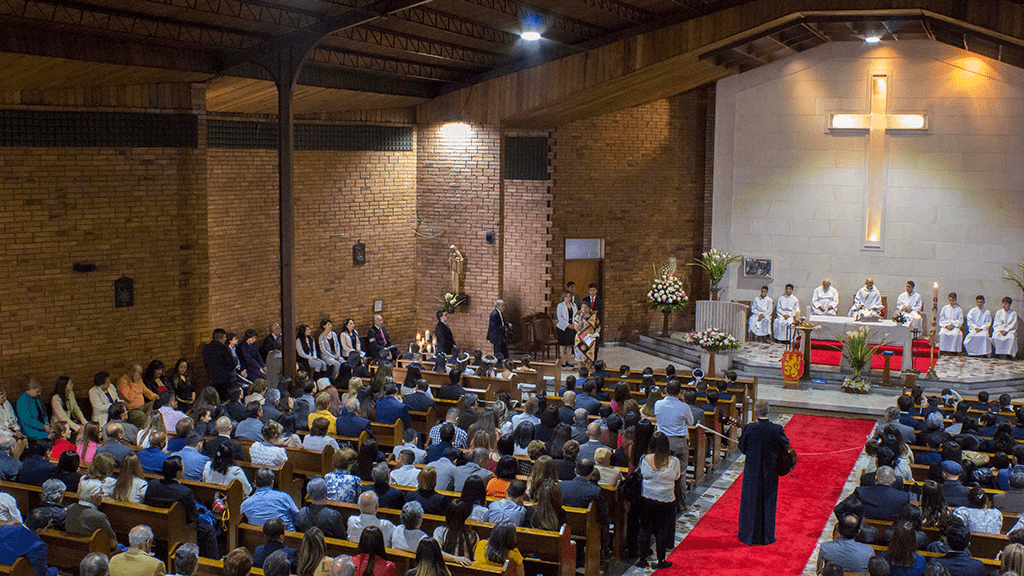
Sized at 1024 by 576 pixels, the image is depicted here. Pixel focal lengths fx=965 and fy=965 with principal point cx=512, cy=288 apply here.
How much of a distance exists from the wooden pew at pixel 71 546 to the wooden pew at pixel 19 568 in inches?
20.5

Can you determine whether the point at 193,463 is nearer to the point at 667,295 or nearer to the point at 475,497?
the point at 475,497

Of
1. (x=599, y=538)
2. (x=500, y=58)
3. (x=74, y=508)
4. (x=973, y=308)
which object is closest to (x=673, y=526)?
(x=599, y=538)

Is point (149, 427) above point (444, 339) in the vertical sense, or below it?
below

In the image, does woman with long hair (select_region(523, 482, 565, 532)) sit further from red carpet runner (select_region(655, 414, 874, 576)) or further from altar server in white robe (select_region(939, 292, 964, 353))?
altar server in white robe (select_region(939, 292, 964, 353))

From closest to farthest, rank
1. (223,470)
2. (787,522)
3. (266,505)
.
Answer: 1. (266,505)
2. (223,470)
3. (787,522)

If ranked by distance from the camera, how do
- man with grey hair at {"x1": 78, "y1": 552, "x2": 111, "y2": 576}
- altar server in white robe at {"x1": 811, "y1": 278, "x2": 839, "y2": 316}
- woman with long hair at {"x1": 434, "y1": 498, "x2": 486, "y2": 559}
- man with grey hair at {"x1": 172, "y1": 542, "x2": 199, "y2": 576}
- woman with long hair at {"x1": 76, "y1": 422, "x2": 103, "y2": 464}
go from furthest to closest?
altar server in white robe at {"x1": 811, "y1": 278, "x2": 839, "y2": 316} → woman with long hair at {"x1": 76, "y1": 422, "x2": 103, "y2": 464} → woman with long hair at {"x1": 434, "y1": 498, "x2": 486, "y2": 559} → man with grey hair at {"x1": 172, "y1": 542, "x2": 199, "y2": 576} → man with grey hair at {"x1": 78, "y1": 552, "x2": 111, "y2": 576}

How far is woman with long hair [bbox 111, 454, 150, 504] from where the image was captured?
7562 mm

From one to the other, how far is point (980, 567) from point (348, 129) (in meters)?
12.7

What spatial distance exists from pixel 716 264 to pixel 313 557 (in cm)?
1379

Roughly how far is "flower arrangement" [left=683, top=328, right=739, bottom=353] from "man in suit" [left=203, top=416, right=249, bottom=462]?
873 centimetres

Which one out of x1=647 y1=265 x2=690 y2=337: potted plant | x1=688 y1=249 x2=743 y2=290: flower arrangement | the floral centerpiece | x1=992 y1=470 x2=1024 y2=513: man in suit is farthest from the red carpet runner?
x1=688 y1=249 x2=743 y2=290: flower arrangement

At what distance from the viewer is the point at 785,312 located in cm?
1820

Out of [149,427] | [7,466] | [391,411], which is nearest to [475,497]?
[391,411]

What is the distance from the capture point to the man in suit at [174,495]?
748 centimetres
